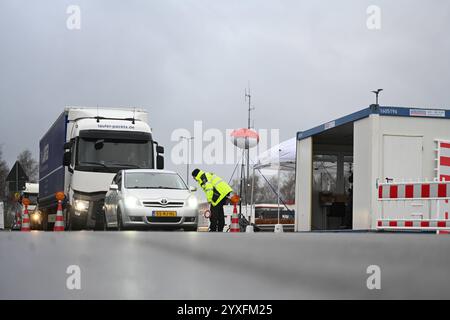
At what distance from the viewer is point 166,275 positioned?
185 inches

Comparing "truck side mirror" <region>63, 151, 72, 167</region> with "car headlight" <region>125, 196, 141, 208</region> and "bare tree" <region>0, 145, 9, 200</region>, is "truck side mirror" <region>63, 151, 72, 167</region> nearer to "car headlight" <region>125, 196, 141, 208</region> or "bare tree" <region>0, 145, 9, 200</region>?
"car headlight" <region>125, 196, 141, 208</region>

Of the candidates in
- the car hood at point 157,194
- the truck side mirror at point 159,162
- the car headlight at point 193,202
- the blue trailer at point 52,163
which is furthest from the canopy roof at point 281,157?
the car hood at point 157,194

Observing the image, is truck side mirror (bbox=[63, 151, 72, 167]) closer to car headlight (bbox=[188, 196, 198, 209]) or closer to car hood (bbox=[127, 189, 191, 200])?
car hood (bbox=[127, 189, 191, 200])

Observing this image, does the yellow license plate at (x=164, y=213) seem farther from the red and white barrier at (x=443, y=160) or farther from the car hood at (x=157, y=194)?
the red and white barrier at (x=443, y=160)

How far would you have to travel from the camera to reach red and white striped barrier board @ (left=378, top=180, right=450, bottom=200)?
1397 centimetres

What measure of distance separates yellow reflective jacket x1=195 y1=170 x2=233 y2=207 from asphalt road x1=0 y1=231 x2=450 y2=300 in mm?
13210

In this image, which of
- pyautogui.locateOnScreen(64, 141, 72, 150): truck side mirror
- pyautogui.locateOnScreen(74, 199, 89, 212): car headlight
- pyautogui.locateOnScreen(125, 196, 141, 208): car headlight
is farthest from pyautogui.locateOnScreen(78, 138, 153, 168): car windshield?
pyautogui.locateOnScreen(125, 196, 141, 208): car headlight

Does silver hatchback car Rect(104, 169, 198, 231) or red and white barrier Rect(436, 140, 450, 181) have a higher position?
red and white barrier Rect(436, 140, 450, 181)

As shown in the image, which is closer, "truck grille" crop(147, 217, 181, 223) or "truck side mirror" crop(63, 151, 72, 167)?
"truck grille" crop(147, 217, 181, 223)

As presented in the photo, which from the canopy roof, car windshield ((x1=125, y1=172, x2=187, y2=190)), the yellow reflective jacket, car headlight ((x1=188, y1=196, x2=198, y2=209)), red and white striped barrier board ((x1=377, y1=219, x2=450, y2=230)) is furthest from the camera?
the canopy roof

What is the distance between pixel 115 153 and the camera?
19922 millimetres

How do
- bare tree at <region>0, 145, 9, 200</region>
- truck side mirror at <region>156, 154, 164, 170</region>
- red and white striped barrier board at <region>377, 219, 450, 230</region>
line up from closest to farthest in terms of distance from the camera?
1. red and white striped barrier board at <region>377, 219, 450, 230</region>
2. truck side mirror at <region>156, 154, 164, 170</region>
3. bare tree at <region>0, 145, 9, 200</region>

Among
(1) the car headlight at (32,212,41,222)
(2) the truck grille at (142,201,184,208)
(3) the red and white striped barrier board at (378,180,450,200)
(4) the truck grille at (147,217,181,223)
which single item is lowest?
(1) the car headlight at (32,212,41,222)

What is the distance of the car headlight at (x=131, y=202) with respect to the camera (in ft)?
52.5
